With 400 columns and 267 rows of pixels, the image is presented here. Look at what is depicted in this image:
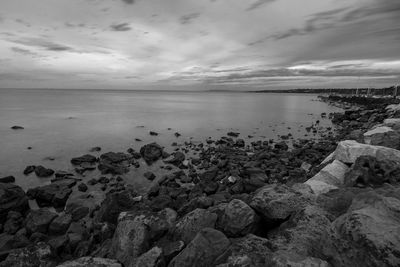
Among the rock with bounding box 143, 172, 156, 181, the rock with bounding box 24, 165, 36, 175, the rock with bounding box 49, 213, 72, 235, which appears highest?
the rock with bounding box 49, 213, 72, 235

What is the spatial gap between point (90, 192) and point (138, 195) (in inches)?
101

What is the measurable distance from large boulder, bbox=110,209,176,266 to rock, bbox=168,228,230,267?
119 centimetres

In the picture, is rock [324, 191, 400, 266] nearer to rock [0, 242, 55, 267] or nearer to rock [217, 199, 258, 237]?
rock [217, 199, 258, 237]

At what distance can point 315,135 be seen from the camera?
2702cm

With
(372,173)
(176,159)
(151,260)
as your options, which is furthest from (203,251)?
(176,159)

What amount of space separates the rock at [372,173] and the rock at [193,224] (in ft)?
17.3

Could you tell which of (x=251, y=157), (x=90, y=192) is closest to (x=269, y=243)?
(x=90, y=192)

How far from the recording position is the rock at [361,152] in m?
9.20

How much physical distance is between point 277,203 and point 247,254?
1967 mm

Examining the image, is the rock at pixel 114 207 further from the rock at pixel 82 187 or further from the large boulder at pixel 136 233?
the rock at pixel 82 187

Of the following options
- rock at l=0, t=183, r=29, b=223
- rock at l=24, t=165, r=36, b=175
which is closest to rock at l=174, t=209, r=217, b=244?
rock at l=0, t=183, r=29, b=223

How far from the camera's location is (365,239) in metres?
3.46

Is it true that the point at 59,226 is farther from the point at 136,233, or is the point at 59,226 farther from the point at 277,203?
the point at 277,203

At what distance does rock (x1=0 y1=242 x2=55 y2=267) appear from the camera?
17.4ft
